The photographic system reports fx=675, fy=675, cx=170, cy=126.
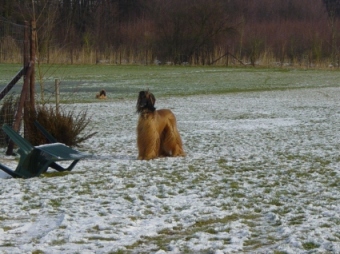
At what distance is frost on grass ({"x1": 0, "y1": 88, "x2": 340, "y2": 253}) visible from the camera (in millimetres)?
5234

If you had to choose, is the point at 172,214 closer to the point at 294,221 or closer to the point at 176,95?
the point at 294,221

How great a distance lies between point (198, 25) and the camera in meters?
59.7

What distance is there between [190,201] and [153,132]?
304cm

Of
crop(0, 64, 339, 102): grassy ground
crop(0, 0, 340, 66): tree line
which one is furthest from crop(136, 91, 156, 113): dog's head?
crop(0, 0, 340, 66): tree line

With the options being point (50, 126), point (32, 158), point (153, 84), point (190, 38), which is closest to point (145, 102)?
point (32, 158)

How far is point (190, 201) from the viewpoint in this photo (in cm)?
666

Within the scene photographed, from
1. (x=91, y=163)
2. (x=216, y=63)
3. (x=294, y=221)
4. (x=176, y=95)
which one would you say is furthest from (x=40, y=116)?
(x=216, y=63)

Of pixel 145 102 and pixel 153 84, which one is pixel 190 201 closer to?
pixel 145 102

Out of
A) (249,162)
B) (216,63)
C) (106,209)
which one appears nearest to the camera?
(106,209)

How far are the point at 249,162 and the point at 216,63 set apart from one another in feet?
150

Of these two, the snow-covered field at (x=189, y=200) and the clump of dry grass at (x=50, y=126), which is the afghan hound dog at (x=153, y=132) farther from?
the clump of dry grass at (x=50, y=126)

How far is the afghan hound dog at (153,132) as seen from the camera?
9.41 meters

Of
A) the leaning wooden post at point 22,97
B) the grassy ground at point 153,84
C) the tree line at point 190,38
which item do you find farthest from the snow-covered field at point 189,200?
the tree line at point 190,38

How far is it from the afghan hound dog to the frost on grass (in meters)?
0.24
